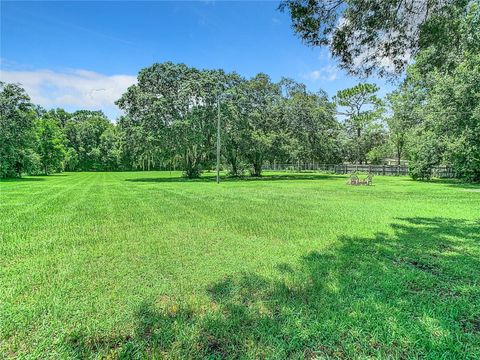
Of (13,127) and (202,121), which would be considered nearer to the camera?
(202,121)

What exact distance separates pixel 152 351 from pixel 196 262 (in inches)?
73.8

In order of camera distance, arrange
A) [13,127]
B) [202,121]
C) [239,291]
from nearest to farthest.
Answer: [239,291], [202,121], [13,127]

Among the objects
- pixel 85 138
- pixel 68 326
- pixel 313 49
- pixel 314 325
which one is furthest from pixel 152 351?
pixel 85 138

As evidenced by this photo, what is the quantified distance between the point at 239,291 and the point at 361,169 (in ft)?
130

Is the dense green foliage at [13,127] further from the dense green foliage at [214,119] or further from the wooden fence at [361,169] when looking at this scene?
the wooden fence at [361,169]

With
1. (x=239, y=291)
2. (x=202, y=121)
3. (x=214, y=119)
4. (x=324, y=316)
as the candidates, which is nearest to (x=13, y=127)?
(x=202, y=121)

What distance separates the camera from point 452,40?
5.25m

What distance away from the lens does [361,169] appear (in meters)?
39.2

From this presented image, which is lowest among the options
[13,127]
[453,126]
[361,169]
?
[361,169]

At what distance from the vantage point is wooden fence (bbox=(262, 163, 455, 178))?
25.8 meters

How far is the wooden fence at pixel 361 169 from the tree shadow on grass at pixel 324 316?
963 inches

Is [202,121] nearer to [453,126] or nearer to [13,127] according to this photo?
[13,127]

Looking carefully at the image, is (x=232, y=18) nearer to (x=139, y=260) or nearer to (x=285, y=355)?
(x=139, y=260)

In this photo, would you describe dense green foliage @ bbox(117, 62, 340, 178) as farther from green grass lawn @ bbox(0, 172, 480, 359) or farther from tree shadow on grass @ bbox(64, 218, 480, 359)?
tree shadow on grass @ bbox(64, 218, 480, 359)
